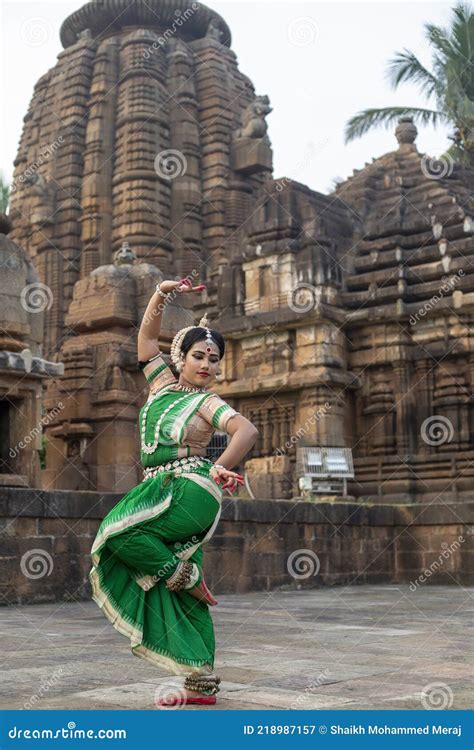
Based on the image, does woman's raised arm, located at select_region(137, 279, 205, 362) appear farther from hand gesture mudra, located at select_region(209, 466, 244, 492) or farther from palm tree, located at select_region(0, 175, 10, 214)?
palm tree, located at select_region(0, 175, 10, 214)

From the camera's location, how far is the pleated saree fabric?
4.54 metres

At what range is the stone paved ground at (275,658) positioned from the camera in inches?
178

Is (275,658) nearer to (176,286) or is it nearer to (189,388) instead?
(189,388)

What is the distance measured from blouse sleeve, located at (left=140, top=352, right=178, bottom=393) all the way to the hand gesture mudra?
75cm

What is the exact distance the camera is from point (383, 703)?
4.40 metres

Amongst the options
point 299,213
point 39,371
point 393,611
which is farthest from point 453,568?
point 299,213

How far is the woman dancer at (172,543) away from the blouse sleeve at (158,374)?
0.19 metres

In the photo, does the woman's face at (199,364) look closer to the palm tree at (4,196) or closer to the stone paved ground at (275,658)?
the stone paved ground at (275,658)

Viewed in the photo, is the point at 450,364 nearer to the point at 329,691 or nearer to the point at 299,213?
the point at 299,213

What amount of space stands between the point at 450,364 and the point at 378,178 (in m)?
6.07

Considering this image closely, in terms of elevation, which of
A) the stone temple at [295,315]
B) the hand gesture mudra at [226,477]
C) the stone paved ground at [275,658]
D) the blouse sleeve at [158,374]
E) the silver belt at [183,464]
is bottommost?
the stone paved ground at [275,658]

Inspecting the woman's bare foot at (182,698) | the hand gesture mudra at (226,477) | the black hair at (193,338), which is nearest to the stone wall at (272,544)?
the black hair at (193,338)

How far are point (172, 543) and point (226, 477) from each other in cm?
55

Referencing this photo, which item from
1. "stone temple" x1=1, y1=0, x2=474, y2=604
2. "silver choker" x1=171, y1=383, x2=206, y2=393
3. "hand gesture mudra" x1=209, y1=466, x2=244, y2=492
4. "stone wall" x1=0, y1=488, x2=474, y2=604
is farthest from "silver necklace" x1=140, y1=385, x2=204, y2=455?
"stone temple" x1=1, y1=0, x2=474, y2=604
